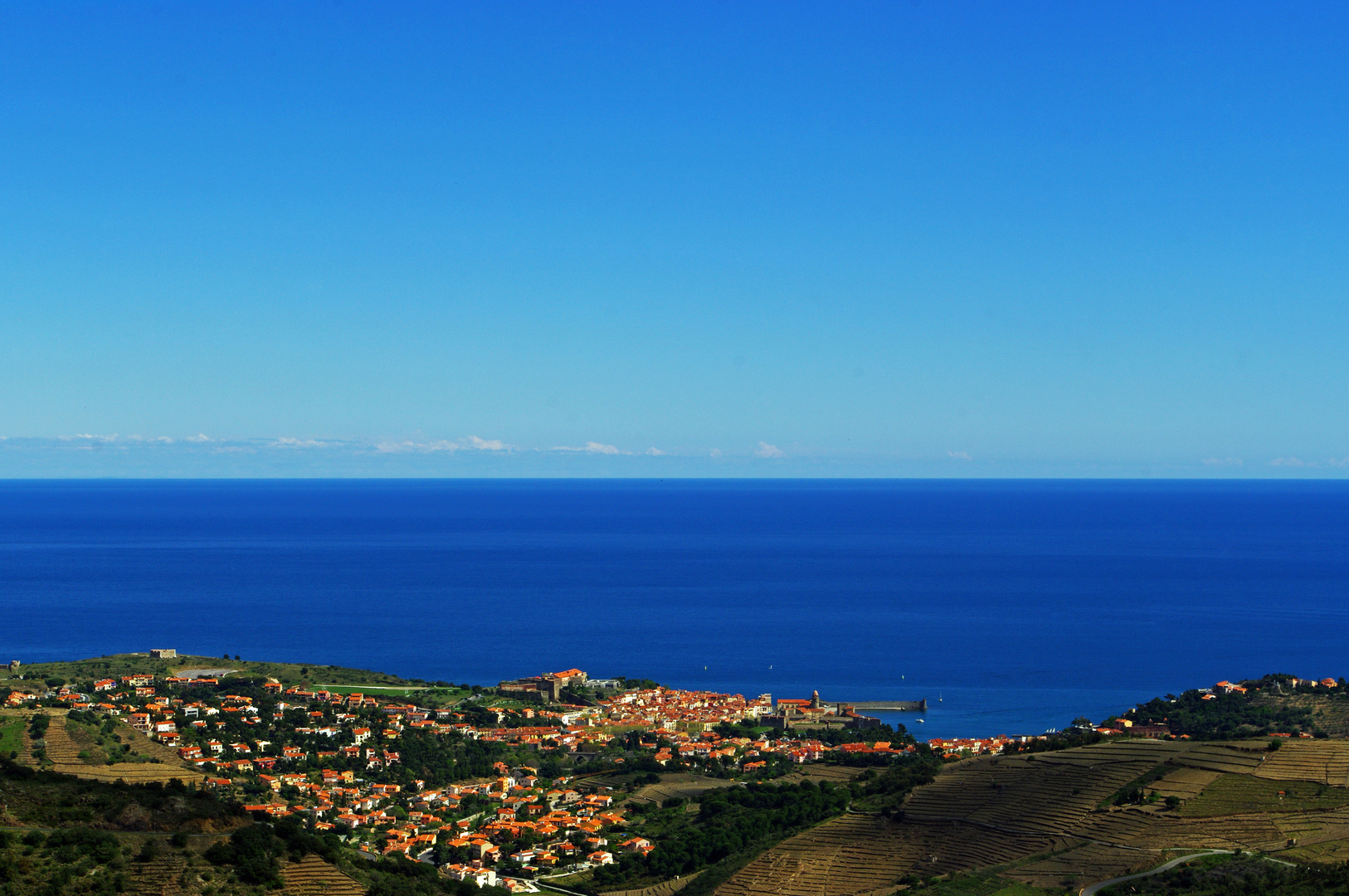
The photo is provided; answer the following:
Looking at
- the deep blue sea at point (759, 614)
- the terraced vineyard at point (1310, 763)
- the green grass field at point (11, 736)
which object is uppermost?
the terraced vineyard at point (1310, 763)

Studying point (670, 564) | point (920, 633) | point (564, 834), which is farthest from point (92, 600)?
point (564, 834)

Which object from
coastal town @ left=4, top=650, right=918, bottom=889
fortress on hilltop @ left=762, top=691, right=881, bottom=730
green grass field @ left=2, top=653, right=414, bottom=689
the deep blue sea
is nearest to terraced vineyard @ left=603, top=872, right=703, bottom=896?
coastal town @ left=4, top=650, right=918, bottom=889

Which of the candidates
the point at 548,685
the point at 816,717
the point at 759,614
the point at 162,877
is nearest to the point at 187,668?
the point at 548,685

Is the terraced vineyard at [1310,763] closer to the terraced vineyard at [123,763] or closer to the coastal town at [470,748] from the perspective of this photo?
the coastal town at [470,748]

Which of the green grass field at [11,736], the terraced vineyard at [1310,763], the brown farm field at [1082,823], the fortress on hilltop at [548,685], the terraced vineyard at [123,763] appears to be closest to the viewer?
the brown farm field at [1082,823]

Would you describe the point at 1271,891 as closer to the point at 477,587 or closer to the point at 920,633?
the point at 920,633

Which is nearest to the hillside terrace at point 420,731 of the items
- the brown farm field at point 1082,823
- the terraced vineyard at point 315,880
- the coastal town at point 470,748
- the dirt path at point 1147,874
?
the coastal town at point 470,748
